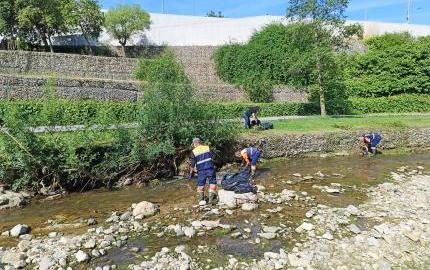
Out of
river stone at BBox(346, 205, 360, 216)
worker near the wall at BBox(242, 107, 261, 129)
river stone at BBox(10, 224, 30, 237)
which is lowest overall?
river stone at BBox(346, 205, 360, 216)

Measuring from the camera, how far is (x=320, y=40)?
98.9 feet

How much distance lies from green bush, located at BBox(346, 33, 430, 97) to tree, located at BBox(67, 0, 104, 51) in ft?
84.3

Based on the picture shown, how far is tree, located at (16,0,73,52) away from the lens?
38188 millimetres

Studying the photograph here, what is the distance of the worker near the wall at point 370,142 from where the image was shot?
22859mm

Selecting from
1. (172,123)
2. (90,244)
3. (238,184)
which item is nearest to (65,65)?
(172,123)

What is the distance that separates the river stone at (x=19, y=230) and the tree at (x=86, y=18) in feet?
112

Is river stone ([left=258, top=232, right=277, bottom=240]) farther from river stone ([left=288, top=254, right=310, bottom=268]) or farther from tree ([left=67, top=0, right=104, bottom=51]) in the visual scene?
tree ([left=67, top=0, right=104, bottom=51])

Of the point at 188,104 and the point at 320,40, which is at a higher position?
the point at 320,40

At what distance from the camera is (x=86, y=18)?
4406cm

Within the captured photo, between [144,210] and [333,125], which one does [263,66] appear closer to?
A: [333,125]

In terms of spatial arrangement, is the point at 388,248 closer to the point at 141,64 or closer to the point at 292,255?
the point at 292,255

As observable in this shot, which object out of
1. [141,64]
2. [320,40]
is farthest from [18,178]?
[141,64]

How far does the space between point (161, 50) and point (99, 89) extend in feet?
57.0

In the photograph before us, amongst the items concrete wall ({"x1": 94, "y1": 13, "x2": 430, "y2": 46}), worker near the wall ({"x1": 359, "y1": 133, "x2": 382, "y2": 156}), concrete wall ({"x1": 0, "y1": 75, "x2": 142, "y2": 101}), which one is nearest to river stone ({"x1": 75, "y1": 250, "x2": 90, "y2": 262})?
worker near the wall ({"x1": 359, "y1": 133, "x2": 382, "y2": 156})
